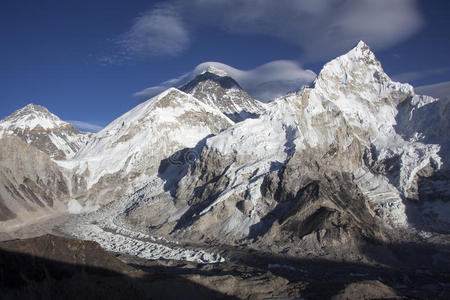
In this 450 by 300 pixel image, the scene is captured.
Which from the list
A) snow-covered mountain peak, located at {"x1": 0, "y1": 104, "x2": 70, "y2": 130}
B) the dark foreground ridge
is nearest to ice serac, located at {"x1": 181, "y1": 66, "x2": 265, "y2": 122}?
snow-covered mountain peak, located at {"x1": 0, "y1": 104, "x2": 70, "y2": 130}

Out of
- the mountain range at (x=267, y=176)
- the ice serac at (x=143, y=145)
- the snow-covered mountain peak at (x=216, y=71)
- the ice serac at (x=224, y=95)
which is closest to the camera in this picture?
the mountain range at (x=267, y=176)

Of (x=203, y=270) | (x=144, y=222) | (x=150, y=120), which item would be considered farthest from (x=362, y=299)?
(x=150, y=120)

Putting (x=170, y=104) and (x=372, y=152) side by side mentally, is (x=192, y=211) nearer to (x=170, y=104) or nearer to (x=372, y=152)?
(x=372, y=152)

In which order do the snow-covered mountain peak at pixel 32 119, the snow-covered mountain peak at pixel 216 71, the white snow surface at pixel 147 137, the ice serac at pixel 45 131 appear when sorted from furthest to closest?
1. the snow-covered mountain peak at pixel 216 71
2. the snow-covered mountain peak at pixel 32 119
3. the ice serac at pixel 45 131
4. the white snow surface at pixel 147 137

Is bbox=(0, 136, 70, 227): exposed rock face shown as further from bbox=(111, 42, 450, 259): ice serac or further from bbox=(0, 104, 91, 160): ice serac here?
bbox=(0, 104, 91, 160): ice serac

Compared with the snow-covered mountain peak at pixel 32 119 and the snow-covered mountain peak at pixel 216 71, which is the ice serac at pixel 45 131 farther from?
the snow-covered mountain peak at pixel 216 71

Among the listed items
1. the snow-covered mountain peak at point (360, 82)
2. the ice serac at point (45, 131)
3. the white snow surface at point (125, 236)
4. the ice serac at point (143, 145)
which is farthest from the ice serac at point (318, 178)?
the ice serac at point (45, 131)
